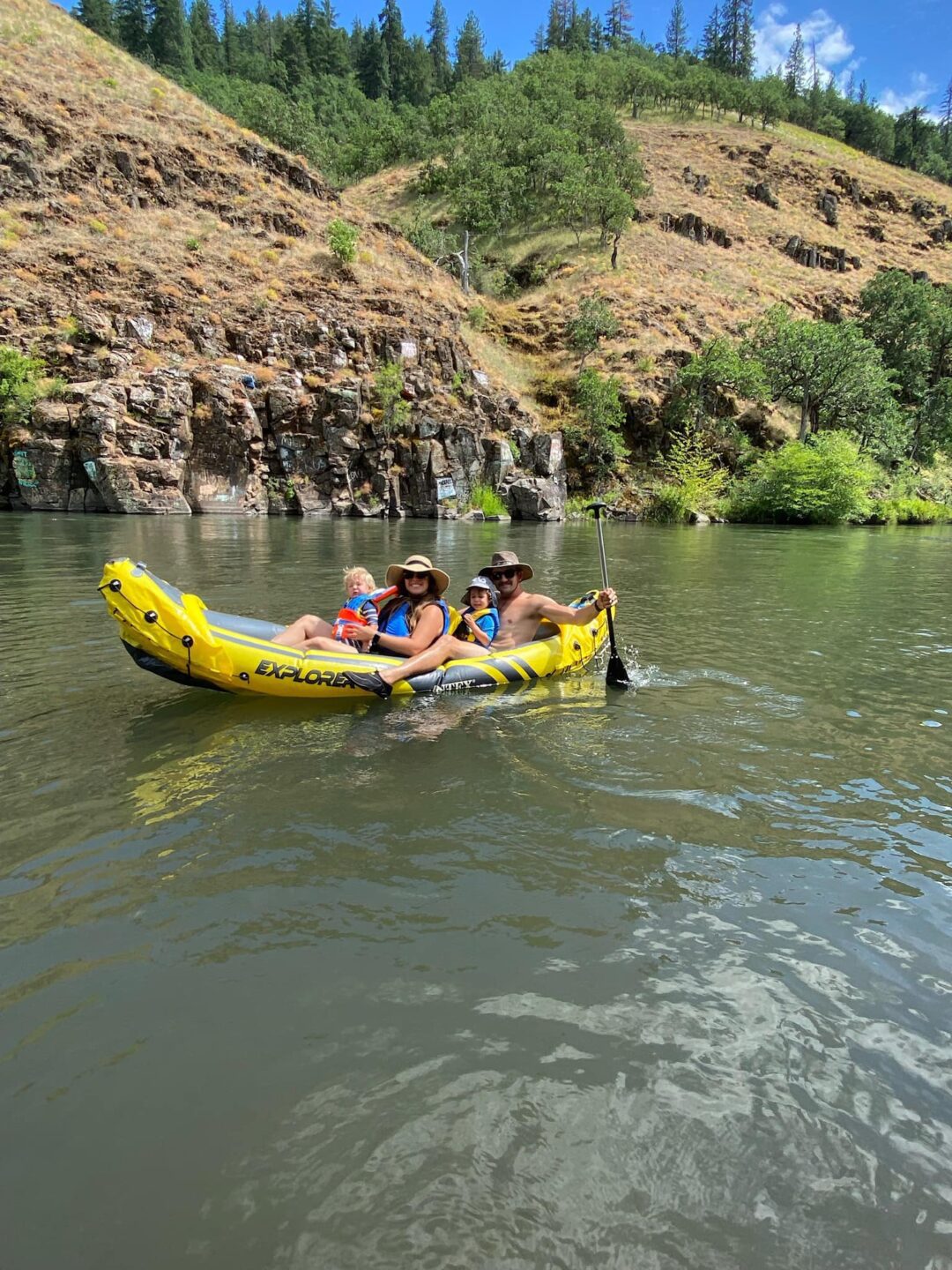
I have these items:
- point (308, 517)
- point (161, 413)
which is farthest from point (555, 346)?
point (161, 413)

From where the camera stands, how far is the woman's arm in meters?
6.25

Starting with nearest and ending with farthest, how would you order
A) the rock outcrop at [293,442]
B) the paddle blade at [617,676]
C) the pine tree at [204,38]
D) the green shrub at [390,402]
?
the paddle blade at [617,676] < the rock outcrop at [293,442] < the green shrub at [390,402] < the pine tree at [204,38]

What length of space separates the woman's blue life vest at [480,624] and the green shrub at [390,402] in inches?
1019

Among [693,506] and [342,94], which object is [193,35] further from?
[693,506]

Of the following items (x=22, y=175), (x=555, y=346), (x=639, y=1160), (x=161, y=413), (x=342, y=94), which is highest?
(x=342, y=94)

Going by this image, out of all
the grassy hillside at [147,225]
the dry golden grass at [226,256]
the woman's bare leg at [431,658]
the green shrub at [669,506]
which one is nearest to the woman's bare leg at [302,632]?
the woman's bare leg at [431,658]

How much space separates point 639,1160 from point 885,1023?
3.66 feet

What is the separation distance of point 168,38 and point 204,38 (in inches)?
334

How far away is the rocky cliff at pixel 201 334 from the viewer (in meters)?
26.6

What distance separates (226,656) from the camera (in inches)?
218

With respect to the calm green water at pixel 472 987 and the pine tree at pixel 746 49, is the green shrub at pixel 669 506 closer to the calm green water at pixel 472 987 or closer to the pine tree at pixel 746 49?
the calm green water at pixel 472 987

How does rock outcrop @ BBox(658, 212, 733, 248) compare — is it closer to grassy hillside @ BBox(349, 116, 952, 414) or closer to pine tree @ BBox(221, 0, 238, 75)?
grassy hillside @ BBox(349, 116, 952, 414)

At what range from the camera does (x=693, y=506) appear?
34250mm

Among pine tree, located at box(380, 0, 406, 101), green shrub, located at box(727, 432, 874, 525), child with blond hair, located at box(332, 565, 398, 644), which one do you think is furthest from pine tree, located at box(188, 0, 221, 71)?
child with blond hair, located at box(332, 565, 398, 644)
